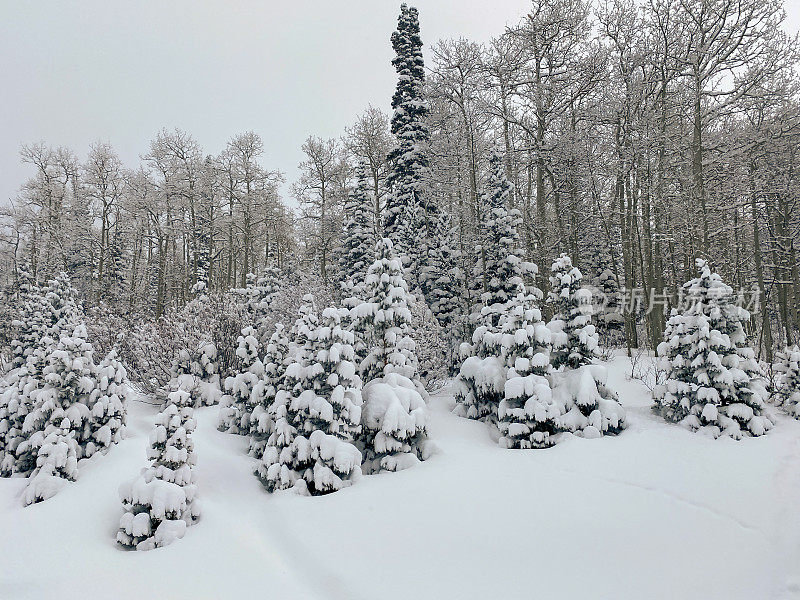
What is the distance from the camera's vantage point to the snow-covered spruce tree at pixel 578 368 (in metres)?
8.81

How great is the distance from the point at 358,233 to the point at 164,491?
1608 cm

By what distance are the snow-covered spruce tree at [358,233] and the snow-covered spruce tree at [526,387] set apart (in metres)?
11.6

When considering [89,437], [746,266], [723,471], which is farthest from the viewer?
[746,266]

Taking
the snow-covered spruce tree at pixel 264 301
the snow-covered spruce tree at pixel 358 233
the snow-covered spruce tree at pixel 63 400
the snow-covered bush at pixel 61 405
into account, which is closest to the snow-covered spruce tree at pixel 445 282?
the snow-covered spruce tree at pixel 358 233

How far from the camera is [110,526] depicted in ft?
21.7

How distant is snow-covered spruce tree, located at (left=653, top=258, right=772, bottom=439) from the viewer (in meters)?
8.35

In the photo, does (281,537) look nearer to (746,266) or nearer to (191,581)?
(191,581)

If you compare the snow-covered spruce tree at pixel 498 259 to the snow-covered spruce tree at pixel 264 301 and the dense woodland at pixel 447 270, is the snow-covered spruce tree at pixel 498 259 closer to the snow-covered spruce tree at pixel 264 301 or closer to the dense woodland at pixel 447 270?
the dense woodland at pixel 447 270

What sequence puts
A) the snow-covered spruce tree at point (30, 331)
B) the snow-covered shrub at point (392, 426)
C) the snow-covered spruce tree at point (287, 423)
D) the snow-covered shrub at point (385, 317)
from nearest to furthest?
the snow-covered spruce tree at point (287, 423) → the snow-covered shrub at point (392, 426) → the snow-covered shrub at point (385, 317) → the snow-covered spruce tree at point (30, 331)

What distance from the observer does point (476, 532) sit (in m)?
6.19

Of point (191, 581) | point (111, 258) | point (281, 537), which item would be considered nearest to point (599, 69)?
point (281, 537)

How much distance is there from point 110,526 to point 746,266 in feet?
88.0

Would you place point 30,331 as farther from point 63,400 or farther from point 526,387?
point 526,387

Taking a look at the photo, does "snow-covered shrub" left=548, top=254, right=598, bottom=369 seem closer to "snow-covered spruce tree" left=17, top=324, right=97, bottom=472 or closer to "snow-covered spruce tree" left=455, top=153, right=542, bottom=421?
"snow-covered spruce tree" left=455, top=153, right=542, bottom=421
